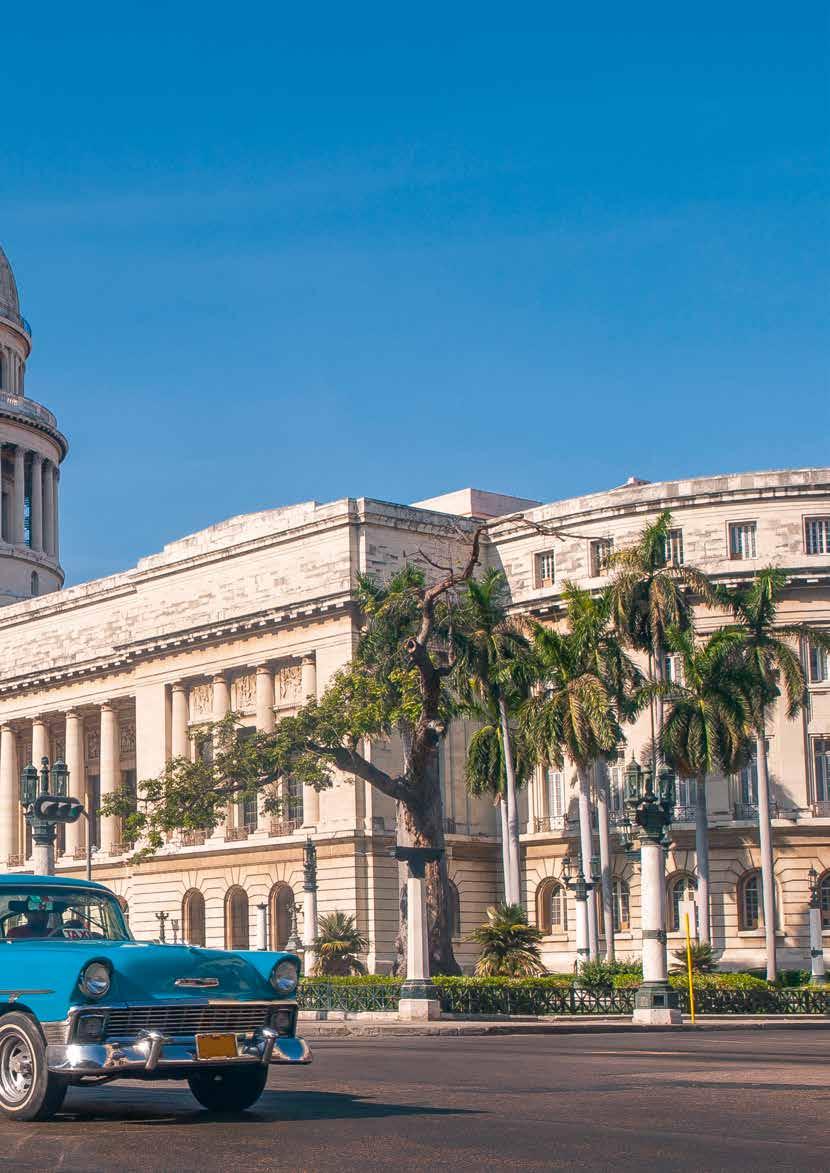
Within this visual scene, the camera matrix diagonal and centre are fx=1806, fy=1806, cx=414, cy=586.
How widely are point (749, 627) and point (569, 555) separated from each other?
1183 centimetres

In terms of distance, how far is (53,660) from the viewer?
89312mm

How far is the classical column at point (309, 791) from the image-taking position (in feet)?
236

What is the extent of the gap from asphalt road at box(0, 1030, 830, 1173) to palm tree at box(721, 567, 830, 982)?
126 ft

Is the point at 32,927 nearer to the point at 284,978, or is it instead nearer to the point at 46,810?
the point at 284,978

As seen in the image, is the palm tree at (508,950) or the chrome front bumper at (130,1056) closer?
the chrome front bumper at (130,1056)

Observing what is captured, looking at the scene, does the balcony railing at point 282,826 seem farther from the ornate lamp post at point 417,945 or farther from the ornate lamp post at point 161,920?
the ornate lamp post at point 417,945

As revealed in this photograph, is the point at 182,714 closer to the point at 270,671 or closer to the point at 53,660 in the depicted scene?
the point at 270,671

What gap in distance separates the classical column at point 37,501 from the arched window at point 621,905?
53.6m

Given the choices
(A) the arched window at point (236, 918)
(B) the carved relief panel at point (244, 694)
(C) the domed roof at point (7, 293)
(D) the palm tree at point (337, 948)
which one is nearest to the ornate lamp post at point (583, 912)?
(D) the palm tree at point (337, 948)

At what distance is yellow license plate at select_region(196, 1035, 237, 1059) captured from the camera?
544 inches

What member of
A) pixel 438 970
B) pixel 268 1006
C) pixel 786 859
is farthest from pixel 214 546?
pixel 268 1006

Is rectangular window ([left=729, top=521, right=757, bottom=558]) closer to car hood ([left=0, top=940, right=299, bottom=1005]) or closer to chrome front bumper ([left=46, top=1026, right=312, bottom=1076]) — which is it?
car hood ([left=0, top=940, right=299, bottom=1005])

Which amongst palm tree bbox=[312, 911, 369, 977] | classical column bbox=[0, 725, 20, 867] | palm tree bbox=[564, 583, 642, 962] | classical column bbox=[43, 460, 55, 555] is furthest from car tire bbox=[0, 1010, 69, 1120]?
classical column bbox=[43, 460, 55, 555]

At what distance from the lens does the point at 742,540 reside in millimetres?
67812
